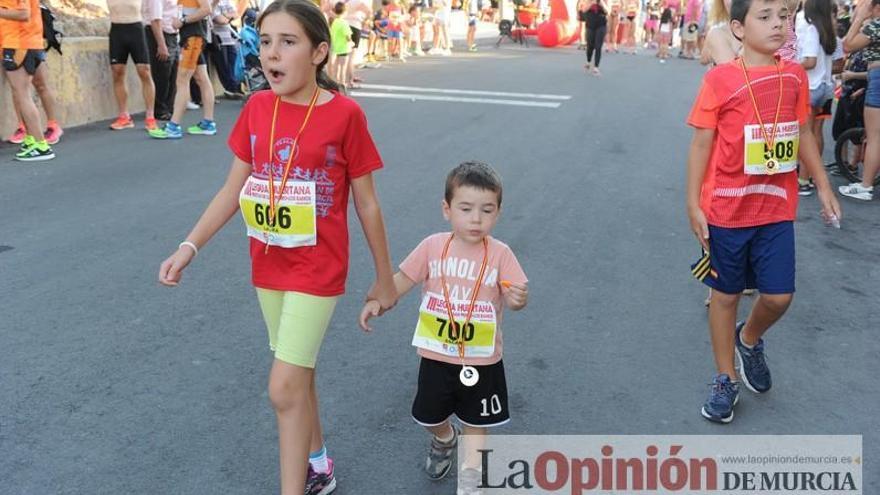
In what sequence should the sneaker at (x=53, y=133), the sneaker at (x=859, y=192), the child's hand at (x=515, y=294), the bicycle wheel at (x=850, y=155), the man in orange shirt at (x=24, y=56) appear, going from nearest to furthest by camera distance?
the child's hand at (x=515, y=294) < the sneaker at (x=859, y=192) < the man in orange shirt at (x=24, y=56) < the bicycle wheel at (x=850, y=155) < the sneaker at (x=53, y=133)

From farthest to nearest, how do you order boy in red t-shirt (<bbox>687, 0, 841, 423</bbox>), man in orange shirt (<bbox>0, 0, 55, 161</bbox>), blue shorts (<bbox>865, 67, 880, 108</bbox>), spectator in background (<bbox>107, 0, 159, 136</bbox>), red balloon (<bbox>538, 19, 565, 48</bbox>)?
red balloon (<bbox>538, 19, 565, 48</bbox>)
spectator in background (<bbox>107, 0, 159, 136</bbox>)
man in orange shirt (<bbox>0, 0, 55, 161</bbox>)
blue shorts (<bbox>865, 67, 880, 108</bbox>)
boy in red t-shirt (<bbox>687, 0, 841, 423</bbox>)

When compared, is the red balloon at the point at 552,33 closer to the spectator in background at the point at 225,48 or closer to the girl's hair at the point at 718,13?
the spectator in background at the point at 225,48

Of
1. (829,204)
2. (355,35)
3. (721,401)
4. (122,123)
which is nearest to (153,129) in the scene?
(122,123)

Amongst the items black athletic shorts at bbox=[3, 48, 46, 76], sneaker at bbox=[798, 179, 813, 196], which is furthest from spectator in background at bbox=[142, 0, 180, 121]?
sneaker at bbox=[798, 179, 813, 196]

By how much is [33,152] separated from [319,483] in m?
6.63

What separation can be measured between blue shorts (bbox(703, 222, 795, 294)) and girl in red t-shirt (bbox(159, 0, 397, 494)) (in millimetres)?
1681

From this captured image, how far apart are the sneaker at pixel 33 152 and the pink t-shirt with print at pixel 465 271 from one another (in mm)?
6595

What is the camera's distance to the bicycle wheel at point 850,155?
829 cm

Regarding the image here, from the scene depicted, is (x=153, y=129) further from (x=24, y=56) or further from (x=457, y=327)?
(x=457, y=327)

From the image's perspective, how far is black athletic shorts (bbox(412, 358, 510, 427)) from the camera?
312cm

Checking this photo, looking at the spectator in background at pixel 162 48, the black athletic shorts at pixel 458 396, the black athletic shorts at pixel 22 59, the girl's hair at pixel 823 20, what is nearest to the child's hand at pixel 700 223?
the black athletic shorts at pixel 458 396

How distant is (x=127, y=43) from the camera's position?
32.8 ft

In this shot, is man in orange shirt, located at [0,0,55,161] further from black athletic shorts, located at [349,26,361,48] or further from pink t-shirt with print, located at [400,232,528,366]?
black athletic shorts, located at [349,26,361,48]

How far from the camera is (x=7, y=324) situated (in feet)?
15.1
